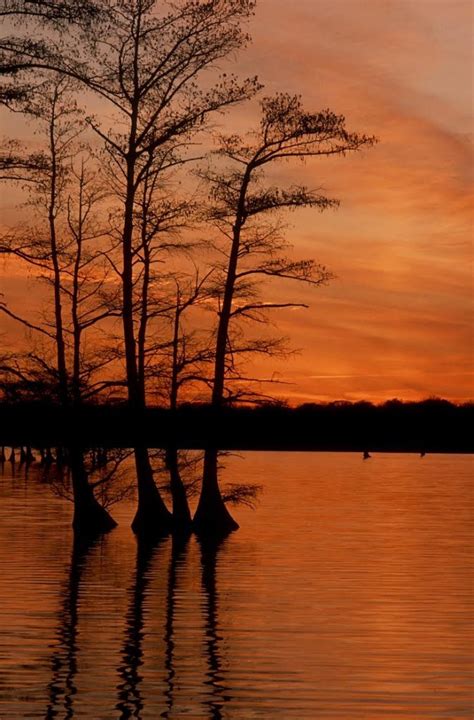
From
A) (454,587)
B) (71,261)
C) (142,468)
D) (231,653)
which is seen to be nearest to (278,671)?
(231,653)

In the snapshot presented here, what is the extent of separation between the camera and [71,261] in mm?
50594

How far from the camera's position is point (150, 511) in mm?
49156

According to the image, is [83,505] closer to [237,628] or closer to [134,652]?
[237,628]

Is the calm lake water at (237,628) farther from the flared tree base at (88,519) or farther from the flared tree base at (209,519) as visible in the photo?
the flared tree base at (88,519)

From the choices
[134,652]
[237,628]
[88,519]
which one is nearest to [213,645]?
[134,652]

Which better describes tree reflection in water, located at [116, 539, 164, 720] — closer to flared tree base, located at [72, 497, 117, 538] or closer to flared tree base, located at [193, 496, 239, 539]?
flared tree base, located at [193, 496, 239, 539]

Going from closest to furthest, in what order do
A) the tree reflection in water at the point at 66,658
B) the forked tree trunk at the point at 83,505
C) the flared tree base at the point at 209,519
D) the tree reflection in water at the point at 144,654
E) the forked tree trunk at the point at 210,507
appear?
the tree reflection in water at the point at 66,658 → the tree reflection in water at the point at 144,654 → the forked tree trunk at the point at 210,507 → the flared tree base at the point at 209,519 → the forked tree trunk at the point at 83,505

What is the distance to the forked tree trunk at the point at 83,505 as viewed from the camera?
51031 mm

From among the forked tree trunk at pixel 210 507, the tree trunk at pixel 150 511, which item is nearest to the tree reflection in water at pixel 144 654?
the tree trunk at pixel 150 511

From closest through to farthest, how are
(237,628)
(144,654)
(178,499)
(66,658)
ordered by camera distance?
1. (66,658)
2. (144,654)
3. (237,628)
4. (178,499)

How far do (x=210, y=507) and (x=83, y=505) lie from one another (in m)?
4.94

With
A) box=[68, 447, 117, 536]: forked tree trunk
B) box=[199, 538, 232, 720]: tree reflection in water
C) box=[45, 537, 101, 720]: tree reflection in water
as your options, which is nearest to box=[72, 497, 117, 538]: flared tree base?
box=[68, 447, 117, 536]: forked tree trunk

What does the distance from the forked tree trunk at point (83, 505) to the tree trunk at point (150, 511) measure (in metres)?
2.55

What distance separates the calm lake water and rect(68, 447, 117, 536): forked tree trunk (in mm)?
902
